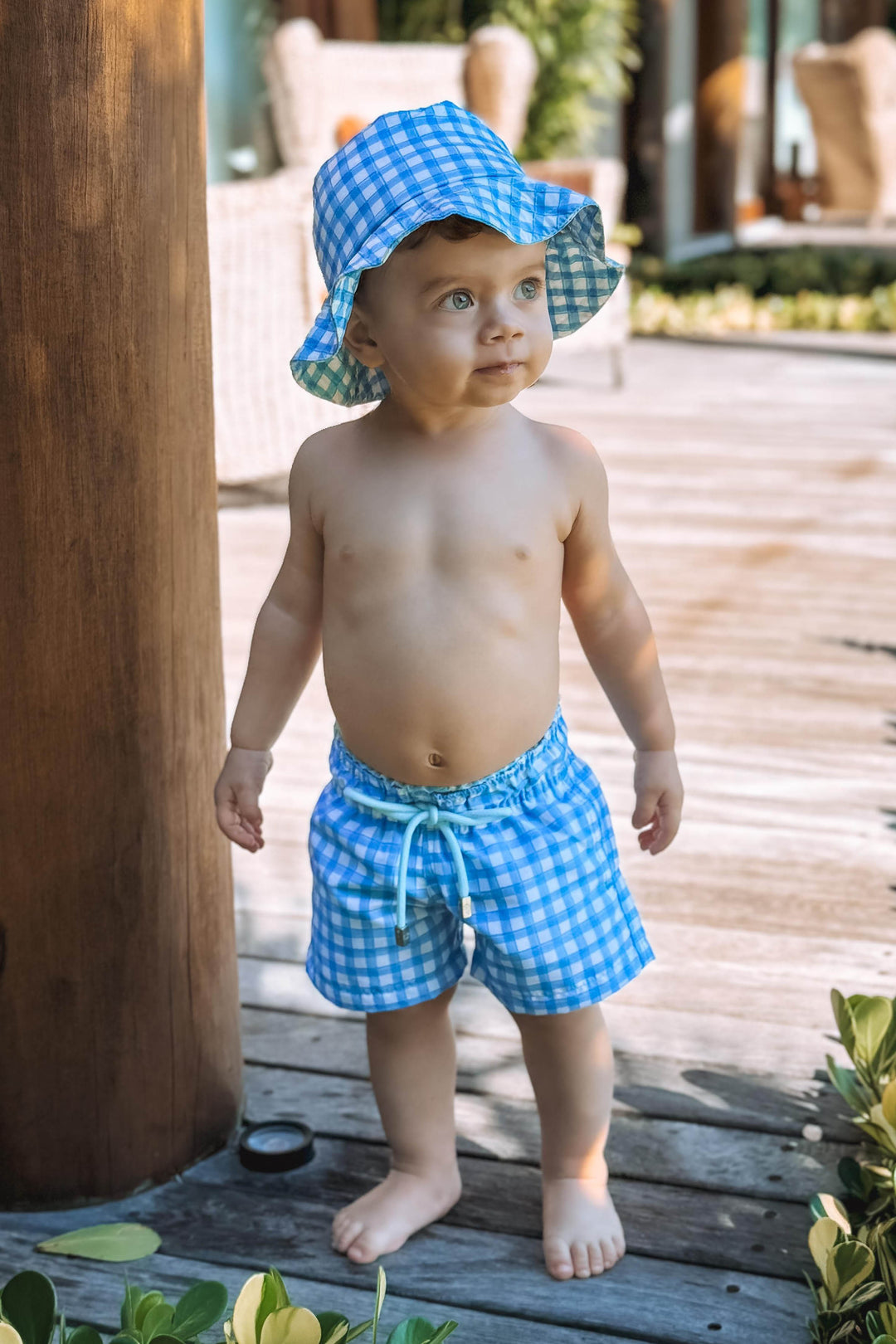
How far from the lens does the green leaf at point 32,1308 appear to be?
1.41 meters

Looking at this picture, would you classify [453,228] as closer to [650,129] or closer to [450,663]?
[450,663]

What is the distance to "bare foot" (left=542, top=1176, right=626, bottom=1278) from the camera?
1.66 metres

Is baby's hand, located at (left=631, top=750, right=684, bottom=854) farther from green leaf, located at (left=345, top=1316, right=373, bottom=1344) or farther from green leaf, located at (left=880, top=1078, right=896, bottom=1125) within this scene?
green leaf, located at (left=345, top=1316, right=373, bottom=1344)

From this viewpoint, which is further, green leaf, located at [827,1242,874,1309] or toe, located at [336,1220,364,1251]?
toe, located at [336,1220,364,1251]

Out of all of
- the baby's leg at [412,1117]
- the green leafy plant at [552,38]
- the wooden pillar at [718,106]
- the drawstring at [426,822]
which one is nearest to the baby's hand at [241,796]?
the drawstring at [426,822]

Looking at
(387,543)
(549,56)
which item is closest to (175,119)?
(387,543)

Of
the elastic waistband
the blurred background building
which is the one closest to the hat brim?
the elastic waistband

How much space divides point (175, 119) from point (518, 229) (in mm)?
428

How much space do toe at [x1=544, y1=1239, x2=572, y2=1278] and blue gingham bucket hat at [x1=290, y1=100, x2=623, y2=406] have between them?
37.5 inches

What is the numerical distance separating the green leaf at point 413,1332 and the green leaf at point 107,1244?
0.42 m

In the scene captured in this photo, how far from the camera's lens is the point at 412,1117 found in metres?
1.76

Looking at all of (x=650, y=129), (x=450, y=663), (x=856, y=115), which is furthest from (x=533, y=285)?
(x=650, y=129)

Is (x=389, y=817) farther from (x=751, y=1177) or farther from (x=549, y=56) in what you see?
(x=549, y=56)

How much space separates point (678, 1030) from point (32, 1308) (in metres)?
1.01
